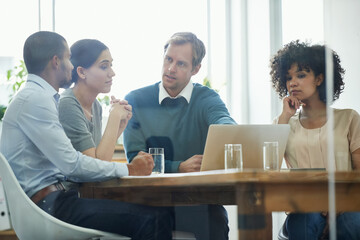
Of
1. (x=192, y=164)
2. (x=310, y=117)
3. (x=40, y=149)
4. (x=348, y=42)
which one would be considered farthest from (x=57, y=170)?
(x=348, y=42)

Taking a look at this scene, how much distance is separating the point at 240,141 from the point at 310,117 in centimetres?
29

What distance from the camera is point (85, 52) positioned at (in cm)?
171

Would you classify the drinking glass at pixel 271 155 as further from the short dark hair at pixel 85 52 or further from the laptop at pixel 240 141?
the short dark hair at pixel 85 52

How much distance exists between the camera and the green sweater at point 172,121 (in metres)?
1.87

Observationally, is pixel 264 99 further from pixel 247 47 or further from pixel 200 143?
pixel 200 143

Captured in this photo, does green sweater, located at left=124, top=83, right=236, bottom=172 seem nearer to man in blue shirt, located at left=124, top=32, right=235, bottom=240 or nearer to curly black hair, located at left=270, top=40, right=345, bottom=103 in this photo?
man in blue shirt, located at left=124, top=32, right=235, bottom=240

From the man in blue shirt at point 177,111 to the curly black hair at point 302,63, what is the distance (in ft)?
0.85

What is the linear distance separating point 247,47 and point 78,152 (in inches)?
35.0

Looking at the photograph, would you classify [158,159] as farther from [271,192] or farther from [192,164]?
[271,192]

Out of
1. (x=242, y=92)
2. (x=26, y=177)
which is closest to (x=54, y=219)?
(x=26, y=177)

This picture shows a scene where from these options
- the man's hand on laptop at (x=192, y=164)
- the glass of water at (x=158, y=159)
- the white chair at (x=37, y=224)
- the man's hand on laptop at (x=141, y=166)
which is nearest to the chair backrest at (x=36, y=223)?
the white chair at (x=37, y=224)

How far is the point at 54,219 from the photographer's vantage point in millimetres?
1456

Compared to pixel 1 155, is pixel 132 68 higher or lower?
higher

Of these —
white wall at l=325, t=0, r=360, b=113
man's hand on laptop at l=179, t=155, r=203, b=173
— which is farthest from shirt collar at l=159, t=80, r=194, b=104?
white wall at l=325, t=0, r=360, b=113
